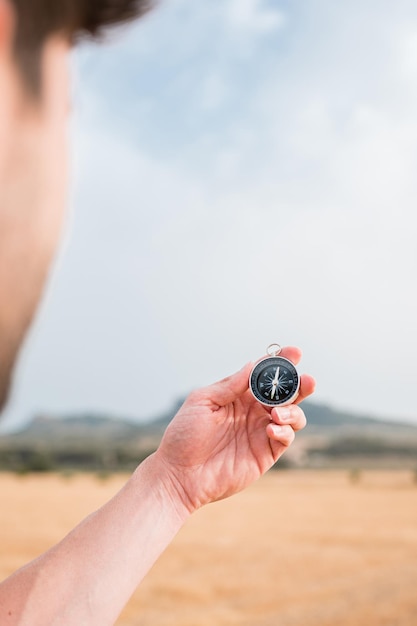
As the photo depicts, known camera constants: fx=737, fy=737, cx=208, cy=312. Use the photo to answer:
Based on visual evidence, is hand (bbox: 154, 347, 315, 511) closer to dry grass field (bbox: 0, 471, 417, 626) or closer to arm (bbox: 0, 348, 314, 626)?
arm (bbox: 0, 348, 314, 626)

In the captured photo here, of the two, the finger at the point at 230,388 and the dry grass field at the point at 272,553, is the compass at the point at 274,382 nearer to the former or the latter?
the finger at the point at 230,388

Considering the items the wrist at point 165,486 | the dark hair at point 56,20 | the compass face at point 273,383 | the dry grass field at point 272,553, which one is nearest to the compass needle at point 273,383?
the compass face at point 273,383

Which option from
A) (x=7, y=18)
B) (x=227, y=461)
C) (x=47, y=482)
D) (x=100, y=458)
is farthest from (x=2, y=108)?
(x=100, y=458)

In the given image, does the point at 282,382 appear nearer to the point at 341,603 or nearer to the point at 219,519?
the point at 341,603

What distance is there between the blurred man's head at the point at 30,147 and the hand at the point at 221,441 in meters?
1.57

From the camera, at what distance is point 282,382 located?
225 centimetres

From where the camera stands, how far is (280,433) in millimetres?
2105

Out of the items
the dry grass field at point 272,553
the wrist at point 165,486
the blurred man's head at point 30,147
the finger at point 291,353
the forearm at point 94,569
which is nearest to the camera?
the blurred man's head at point 30,147

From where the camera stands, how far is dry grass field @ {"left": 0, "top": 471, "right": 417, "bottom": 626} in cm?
842

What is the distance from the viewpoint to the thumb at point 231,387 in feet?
7.23

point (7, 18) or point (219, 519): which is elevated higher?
point (7, 18)

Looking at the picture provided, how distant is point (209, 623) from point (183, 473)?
6.79 meters

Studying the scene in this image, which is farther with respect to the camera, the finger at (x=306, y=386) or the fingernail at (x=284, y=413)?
the finger at (x=306, y=386)

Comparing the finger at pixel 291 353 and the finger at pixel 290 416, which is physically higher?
the finger at pixel 291 353
